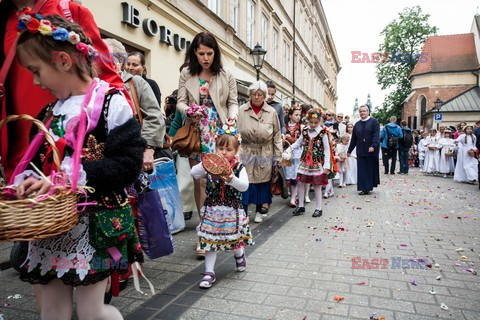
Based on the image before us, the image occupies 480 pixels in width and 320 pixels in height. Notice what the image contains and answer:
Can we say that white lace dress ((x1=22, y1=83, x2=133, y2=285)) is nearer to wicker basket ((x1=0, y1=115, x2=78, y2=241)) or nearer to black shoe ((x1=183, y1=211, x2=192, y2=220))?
wicker basket ((x1=0, y1=115, x2=78, y2=241))

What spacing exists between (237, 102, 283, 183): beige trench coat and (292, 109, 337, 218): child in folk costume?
0.93 meters

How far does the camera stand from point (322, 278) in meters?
3.77

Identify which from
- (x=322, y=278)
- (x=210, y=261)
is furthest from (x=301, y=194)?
(x=210, y=261)

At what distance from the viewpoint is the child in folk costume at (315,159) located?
7.00 metres

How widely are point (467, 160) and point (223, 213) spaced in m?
13.3

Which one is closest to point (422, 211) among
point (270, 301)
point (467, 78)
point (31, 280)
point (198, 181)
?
point (198, 181)

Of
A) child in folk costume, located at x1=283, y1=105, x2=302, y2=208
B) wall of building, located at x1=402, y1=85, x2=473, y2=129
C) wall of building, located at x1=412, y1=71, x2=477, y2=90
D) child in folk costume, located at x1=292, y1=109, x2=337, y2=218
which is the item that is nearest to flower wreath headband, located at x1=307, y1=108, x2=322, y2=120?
child in folk costume, located at x1=292, y1=109, x2=337, y2=218

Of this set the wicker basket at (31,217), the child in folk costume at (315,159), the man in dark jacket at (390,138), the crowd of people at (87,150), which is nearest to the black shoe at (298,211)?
the child in folk costume at (315,159)

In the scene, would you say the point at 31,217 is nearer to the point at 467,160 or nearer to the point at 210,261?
the point at 210,261

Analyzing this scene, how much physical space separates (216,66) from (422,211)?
5260mm

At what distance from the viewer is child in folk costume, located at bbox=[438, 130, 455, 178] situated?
17016 millimetres

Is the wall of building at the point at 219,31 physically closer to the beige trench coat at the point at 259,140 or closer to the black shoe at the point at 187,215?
the beige trench coat at the point at 259,140

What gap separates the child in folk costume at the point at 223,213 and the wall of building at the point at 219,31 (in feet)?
17.5

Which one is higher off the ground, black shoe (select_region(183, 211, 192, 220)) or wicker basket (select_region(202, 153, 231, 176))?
wicker basket (select_region(202, 153, 231, 176))
